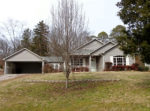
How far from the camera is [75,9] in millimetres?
10133

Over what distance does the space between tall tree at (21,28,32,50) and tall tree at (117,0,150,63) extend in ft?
127

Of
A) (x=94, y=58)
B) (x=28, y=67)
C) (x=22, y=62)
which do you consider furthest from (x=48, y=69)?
(x=28, y=67)

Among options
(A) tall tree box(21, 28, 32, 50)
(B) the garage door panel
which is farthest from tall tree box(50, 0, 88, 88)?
(A) tall tree box(21, 28, 32, 50)

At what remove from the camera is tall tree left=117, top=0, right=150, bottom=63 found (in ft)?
26.3

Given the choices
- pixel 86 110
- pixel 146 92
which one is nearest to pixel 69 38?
pixel 86 110

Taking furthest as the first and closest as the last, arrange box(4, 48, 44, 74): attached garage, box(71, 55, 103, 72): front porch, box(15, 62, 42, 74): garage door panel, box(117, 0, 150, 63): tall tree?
box(15, 62, 42, 74): garage door panel < box(4, 48, 44, 74): attached garage < box(71, 55, 103, 72): front porch < box(117, 0, 150, 63): tall tree

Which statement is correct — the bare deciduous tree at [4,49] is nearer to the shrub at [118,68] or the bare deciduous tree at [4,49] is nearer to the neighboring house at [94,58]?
the neighboring house at [94,58]

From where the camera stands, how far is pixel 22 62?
30047mm

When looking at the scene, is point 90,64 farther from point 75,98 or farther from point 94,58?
point 75,98

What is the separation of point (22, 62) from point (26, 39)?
1876 centimetres

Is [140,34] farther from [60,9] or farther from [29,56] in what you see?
[29,56]

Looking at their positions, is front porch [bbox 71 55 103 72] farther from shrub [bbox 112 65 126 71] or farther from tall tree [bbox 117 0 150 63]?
tall tree [bbox 117 0 150 63]

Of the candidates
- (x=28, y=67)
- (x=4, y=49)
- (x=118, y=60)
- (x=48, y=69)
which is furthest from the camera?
(x=4, y=49)

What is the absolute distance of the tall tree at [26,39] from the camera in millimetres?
45569
